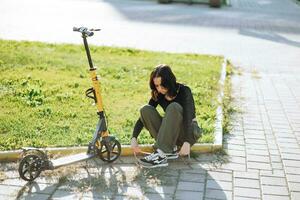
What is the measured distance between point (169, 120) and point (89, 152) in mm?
895

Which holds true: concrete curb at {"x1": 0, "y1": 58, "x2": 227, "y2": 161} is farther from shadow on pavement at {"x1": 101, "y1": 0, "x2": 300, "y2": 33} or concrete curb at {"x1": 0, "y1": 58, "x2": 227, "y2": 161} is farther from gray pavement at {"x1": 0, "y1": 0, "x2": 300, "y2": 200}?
shadow on pavement at {"x1": 101, "y1": 0, "x2": 300, "y2": 33}

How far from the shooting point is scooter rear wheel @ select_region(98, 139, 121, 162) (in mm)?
5141

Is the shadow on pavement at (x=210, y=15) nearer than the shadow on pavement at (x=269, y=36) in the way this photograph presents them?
No

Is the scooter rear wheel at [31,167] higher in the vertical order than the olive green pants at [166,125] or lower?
lower

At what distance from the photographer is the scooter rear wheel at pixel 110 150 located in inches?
202

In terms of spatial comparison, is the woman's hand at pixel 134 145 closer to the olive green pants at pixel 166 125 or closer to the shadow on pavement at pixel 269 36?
the olive green pants at pixel 166 125

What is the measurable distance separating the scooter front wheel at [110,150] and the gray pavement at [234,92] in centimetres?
8

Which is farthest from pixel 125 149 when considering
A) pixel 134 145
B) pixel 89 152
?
pixel 89 152

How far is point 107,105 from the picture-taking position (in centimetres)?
720

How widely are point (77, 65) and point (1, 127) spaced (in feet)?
12.3

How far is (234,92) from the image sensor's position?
8.57 meters

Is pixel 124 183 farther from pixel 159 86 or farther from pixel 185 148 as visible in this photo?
pixel 159 86

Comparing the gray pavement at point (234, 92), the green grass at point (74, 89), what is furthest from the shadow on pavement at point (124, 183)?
the green grass at point (74, 89)

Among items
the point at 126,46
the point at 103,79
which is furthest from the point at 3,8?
the point at 103,79
